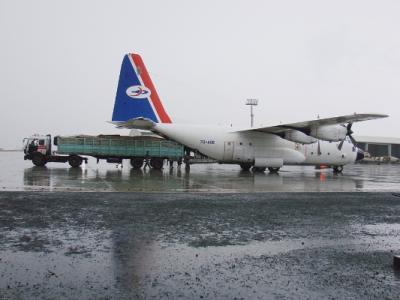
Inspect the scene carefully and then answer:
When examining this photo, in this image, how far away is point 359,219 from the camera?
29.4 feet

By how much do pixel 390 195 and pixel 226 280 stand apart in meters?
11.6

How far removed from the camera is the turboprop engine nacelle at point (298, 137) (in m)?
26.7

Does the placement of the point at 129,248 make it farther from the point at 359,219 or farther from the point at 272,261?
the point at 359,219

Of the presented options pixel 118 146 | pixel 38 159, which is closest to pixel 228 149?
pixel 118 146

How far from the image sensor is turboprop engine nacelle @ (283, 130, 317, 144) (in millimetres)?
26719

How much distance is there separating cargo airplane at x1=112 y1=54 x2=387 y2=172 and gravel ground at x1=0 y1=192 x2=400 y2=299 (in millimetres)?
15827

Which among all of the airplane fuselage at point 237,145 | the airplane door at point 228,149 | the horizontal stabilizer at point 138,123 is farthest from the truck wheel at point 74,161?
the airplane door at point 228,149

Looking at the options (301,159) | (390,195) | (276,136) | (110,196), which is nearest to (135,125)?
(276,136)

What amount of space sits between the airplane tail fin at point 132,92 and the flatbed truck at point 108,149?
3.19 m

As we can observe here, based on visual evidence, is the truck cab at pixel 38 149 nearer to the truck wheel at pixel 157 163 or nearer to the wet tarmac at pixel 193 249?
the truck wheel at pixel 157 163

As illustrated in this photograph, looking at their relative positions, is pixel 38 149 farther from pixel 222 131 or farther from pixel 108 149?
pixel 222 131

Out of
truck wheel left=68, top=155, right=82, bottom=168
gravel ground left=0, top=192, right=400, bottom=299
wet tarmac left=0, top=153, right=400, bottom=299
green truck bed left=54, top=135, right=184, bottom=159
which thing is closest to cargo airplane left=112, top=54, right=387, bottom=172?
green truck bed left=54, top=135, right=184, bottom=159

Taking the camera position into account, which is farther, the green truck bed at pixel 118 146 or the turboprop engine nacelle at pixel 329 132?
the green truck bed at pixel 118 146

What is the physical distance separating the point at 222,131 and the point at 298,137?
5304mm
